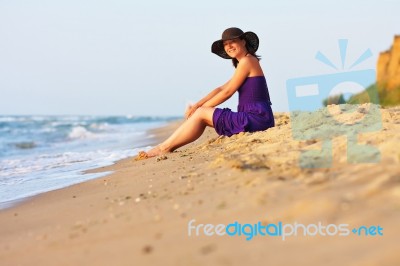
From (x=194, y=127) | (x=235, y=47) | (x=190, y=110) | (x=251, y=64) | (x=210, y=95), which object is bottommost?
(x=194, y=127)

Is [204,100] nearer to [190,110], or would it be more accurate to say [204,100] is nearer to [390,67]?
[190,110]

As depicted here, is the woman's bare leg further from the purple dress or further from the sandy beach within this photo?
the sandy beach

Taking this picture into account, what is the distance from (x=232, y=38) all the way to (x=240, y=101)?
70 cm

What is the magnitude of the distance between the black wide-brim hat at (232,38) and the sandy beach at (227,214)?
1.91m

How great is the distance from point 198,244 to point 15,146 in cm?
1338

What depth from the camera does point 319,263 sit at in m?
1.78

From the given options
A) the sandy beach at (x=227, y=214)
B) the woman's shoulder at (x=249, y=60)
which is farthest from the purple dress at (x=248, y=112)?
the sandy beach at (x=227, y=214)

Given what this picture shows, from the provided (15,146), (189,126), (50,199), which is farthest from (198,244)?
(15,146)

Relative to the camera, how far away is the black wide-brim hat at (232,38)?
552 centimetres

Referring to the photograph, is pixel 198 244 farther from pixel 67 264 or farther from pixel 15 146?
pixel 15 146

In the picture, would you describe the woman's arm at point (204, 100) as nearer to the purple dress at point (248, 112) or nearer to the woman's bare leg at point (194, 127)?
the woman's bare leg at point (194, 127)

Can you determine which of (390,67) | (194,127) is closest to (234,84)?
(194,127)

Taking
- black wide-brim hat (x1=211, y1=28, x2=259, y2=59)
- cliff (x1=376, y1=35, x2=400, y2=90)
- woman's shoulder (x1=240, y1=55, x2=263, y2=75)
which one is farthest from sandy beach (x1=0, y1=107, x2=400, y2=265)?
cliff (x1=376, y1=35, x2=400, y2=90)

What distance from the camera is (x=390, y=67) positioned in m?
18.5
